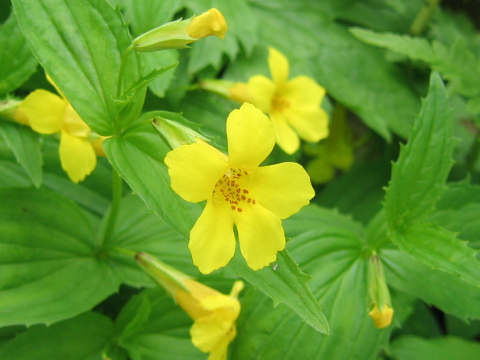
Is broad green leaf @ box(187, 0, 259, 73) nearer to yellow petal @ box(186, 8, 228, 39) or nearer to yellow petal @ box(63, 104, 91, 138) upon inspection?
yellow petal @ box(63, 104, 91, 138)

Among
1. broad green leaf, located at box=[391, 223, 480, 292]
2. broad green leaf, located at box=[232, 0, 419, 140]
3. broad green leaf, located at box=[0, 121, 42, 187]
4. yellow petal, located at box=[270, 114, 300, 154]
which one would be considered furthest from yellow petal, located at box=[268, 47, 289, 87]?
broad green leaf, located at box=[0, 121, 42, 187]

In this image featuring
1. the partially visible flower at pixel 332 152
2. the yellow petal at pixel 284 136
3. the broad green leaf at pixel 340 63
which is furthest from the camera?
the partially visible flower at pixel 332 152

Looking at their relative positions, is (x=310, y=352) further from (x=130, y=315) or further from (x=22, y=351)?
(x=22, y=351)

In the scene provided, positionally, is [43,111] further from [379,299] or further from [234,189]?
[379,299]

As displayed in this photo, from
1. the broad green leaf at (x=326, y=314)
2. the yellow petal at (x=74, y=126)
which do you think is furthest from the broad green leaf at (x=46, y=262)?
the broad green leaf at (x=326, y=314)

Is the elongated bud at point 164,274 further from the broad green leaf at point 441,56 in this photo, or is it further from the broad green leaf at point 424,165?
the broad green leaf at point 441,56

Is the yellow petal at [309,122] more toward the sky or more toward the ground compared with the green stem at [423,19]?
more toward the ground
